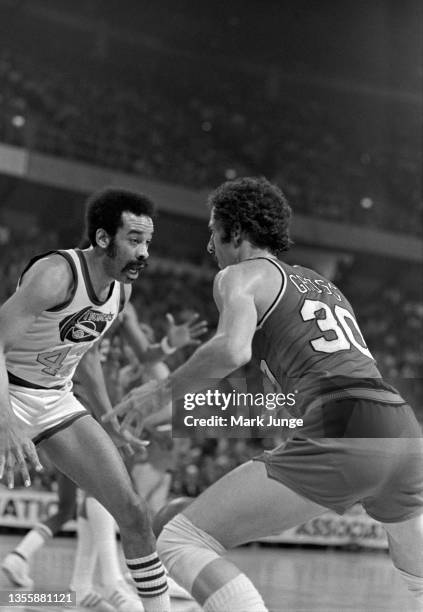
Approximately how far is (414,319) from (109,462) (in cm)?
1762

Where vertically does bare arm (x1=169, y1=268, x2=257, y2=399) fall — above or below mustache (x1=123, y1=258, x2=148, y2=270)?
below

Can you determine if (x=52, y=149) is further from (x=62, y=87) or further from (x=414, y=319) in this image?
(x=414, y=319)

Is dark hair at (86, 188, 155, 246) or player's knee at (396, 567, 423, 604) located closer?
player's knee at (396, 567, 423, 604)

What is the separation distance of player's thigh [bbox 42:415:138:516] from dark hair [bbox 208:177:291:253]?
138 centimetres

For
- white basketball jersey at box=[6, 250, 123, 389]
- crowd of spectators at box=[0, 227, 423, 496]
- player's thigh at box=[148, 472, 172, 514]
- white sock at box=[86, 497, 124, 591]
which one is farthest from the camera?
crowd of spectators at box=[0, 227, 423, 496]

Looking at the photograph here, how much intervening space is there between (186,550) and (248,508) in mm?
263

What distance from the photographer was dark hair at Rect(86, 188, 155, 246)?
4516mm

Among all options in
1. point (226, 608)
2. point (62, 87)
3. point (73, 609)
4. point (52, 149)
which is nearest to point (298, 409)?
point (226, 608)

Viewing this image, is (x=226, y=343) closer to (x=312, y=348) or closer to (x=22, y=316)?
(x=312, y=348)

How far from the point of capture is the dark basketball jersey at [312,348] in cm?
310

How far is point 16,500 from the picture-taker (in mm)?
11023

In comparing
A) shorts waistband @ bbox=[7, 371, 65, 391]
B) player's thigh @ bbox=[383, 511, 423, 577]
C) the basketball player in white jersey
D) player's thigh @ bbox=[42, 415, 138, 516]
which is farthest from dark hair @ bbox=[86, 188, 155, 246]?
player's thigh @ bbox=[383, 511, 423, 577]

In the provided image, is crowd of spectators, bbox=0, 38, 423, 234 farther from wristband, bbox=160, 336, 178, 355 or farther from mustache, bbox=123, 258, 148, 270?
mustache, bbox=123, 258, 148, 270

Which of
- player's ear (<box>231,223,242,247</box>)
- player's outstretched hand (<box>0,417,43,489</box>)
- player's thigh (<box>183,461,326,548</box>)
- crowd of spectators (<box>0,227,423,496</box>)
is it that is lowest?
player's thigh (<box>183,461,326,548</box>)
